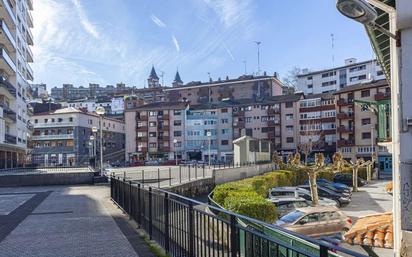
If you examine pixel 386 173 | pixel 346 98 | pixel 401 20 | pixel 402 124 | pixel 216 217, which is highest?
pixel 346 98

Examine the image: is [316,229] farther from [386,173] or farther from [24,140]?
[386,173]

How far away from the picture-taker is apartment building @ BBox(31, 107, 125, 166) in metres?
92.2

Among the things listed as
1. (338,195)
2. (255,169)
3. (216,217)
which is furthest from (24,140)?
(216,217)

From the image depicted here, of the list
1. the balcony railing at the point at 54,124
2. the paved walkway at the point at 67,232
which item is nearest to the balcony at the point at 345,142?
the balcony railing at the point at 54,124

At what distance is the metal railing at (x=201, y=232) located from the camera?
368 cm

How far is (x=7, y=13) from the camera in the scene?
4469 centimetres

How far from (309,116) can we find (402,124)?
77861 millimetres

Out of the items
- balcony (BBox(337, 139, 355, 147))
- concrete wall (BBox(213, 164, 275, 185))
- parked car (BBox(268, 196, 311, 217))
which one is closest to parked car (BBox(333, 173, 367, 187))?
concrete wall (BBox(213, 164, 275, 185))

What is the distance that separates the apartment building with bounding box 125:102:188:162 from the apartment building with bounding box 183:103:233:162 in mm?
2114

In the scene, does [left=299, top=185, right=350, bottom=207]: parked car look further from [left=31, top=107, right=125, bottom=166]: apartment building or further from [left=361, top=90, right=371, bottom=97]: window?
[left=31, top=107, right=125, bottom=166]: apartment building

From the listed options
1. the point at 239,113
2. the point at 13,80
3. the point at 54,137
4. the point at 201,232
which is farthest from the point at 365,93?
the point at 201,232

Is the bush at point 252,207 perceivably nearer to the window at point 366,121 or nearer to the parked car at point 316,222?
the parked car at point 316,222

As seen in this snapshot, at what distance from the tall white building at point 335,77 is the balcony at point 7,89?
76824 millimetres

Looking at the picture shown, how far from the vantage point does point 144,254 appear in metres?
8.00
